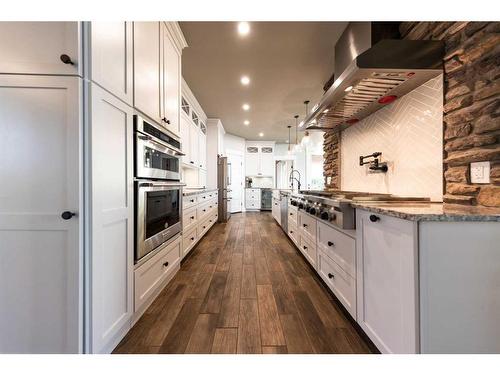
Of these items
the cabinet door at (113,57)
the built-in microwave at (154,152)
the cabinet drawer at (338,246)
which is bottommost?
the cabinet drawer at (338,246)

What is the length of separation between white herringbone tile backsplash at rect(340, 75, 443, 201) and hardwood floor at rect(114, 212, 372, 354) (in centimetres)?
119

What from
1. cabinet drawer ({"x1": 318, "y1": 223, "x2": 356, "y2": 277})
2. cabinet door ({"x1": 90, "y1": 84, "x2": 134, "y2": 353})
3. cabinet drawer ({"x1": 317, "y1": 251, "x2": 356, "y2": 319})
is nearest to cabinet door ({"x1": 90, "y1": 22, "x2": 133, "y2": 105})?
cabinet door ({"x1": 90, "y1": 84, "x2": 134, "y2": 353})

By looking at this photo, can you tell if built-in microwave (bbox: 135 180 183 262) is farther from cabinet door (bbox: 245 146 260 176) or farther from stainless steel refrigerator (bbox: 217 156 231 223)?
cabinet door (bbox: 245 146 260 176)

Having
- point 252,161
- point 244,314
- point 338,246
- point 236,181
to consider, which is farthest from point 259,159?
point 244,314

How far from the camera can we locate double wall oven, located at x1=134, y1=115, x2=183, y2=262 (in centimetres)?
148

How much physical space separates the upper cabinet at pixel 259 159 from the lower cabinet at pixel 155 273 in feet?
19.1

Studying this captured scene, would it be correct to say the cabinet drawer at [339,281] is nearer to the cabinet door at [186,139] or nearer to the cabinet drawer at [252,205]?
the cabinet door at [186,139]

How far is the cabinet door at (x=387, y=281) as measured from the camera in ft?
3.05

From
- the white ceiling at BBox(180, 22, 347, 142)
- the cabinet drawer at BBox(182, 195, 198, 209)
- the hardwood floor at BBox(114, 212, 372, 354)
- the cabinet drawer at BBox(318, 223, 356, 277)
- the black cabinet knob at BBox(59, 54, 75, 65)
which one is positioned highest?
the white ceiling at BBox(180, 22, 347, 142)

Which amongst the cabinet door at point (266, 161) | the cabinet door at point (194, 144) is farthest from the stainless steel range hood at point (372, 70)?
the cabinet door at point (266, 161)

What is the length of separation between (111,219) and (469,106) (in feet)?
7.41

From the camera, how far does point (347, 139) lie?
114 inches
